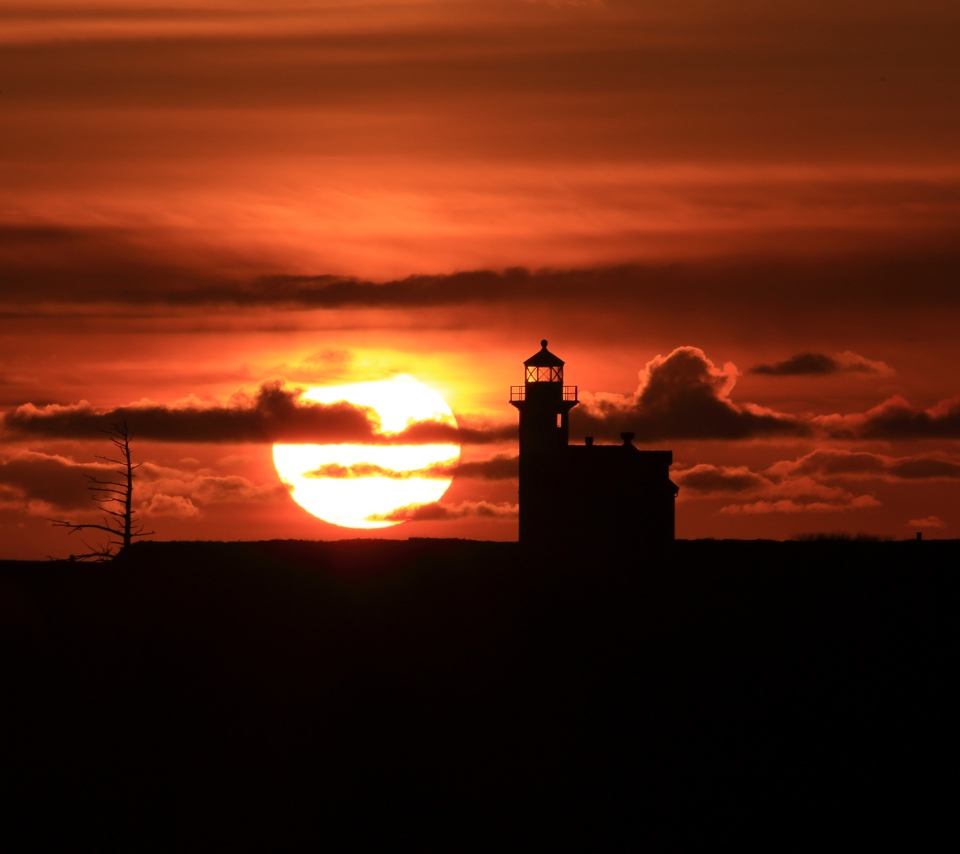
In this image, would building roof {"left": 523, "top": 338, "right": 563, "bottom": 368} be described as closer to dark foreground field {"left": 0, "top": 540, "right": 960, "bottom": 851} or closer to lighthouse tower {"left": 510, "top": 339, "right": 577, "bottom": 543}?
lighthouse tower {"left": 510, "top": 339, "right": 577, "bottom": 543}

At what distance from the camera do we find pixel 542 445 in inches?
2019

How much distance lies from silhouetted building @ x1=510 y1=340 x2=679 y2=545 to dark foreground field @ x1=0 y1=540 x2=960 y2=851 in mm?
3570

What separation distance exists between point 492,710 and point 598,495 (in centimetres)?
1960

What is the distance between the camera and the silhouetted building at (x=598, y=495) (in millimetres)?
47406

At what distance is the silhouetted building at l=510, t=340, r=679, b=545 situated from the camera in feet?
156

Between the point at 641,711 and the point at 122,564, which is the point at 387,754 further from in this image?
the point at 122,564

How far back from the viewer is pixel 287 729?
27.6m

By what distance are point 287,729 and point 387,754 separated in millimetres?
2718

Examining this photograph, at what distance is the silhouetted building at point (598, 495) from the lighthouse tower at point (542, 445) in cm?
4

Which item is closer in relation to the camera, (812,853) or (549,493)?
(812,853)

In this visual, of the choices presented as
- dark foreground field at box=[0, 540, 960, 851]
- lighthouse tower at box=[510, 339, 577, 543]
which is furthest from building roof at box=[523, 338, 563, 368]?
dark foreground field at box=[0, 540, 960, 851]

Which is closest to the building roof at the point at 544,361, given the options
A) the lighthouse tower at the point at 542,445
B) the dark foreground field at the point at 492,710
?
the lighthouse tower at the point at 542,445

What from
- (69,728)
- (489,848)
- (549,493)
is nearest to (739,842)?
(489,848)

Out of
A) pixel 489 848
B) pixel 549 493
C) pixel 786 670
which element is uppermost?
pixel 549 493
